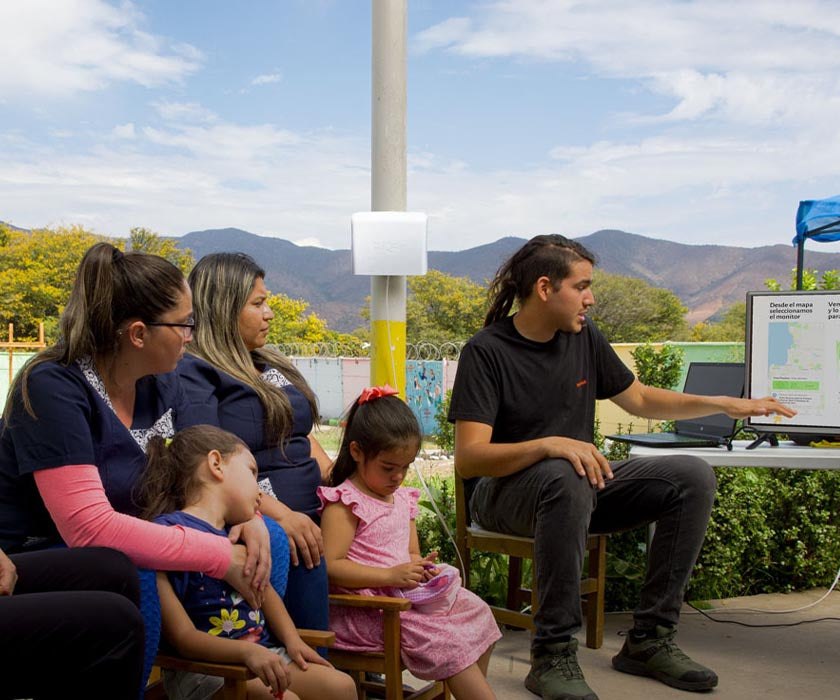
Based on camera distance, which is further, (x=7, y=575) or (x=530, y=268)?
(x=530, y=268)

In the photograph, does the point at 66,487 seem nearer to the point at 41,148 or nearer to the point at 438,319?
the point at 438,319

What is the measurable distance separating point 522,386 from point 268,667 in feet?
5.16

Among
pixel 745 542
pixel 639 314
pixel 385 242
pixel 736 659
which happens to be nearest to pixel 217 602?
pixel 385 242

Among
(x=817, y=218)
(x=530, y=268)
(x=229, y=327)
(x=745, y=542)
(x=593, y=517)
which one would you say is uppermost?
(x=817, y=218)

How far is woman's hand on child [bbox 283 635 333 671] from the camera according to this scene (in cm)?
204

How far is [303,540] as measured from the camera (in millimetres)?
2289

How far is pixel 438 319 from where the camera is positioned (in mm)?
41719

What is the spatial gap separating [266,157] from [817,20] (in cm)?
5142

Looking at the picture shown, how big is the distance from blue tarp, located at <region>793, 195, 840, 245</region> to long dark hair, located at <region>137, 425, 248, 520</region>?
3.80 meters

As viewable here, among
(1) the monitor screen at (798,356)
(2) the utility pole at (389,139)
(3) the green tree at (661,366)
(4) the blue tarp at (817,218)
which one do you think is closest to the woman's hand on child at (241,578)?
(2) the utility pole at (389,139)

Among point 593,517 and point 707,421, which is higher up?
point 707,421

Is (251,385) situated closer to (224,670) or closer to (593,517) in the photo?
(224,670)

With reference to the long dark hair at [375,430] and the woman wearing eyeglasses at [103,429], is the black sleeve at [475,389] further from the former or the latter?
the woman wearing eyeglasses at [103,429]

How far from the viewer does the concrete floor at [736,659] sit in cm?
305
